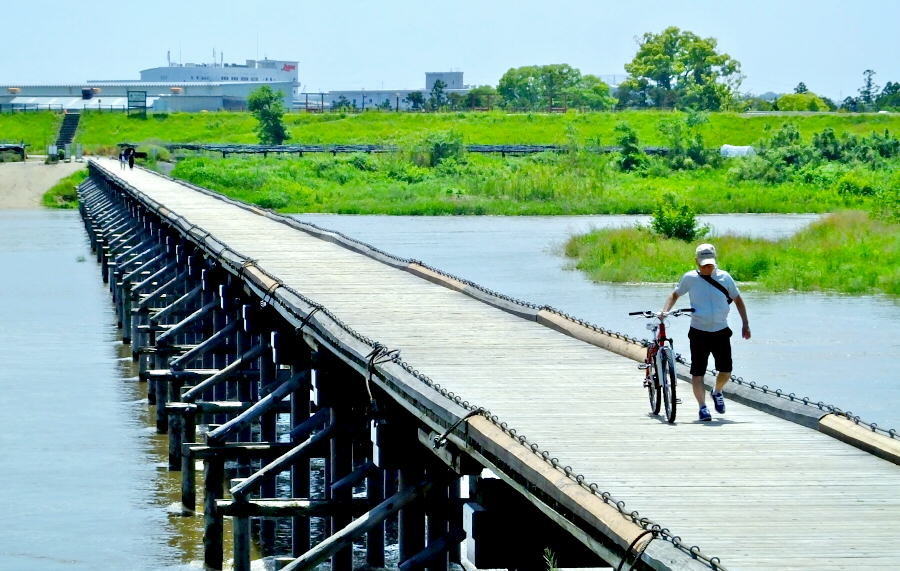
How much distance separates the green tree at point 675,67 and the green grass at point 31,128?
63.3 metres

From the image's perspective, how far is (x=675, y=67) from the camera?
A: 172125mm

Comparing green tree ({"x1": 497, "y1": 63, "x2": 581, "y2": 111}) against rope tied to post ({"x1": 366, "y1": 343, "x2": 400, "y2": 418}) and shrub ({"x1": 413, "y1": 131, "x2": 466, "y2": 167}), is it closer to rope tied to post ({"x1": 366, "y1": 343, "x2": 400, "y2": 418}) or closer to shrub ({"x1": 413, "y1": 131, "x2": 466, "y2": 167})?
shrub ({"x1": 413, "y1": 131, "x2": 466, "y2": 167})

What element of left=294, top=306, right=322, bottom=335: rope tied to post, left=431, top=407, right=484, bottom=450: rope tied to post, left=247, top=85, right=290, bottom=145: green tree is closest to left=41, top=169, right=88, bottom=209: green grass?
left=247, top=85, right=290, bottom=145: green tree

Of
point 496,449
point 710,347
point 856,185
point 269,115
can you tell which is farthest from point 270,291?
point 269,115

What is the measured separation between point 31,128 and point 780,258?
107 metres

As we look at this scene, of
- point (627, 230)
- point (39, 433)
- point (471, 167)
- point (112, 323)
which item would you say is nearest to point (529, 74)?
point (471, 167)

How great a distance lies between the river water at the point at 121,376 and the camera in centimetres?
1898

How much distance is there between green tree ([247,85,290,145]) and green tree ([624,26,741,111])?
52750 millimetres

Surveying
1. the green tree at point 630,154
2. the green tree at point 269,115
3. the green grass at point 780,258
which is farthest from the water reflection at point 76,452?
the green tree at point 269,115

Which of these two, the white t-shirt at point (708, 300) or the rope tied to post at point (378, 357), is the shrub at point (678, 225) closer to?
the rope tied to post at point (378, 357)

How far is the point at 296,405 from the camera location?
18375 mm

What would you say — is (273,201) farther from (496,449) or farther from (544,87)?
(544,87)

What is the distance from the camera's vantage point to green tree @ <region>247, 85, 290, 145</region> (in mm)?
122812

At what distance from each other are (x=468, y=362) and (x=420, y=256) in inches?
1399
